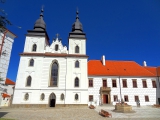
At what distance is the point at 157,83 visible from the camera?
26.4m

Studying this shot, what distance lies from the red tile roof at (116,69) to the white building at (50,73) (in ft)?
14.8

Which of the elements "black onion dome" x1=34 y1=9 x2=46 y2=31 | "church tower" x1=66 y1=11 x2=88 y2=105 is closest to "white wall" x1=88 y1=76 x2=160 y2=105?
"church tower" x1=66 y1=11 x2=88 y2=105

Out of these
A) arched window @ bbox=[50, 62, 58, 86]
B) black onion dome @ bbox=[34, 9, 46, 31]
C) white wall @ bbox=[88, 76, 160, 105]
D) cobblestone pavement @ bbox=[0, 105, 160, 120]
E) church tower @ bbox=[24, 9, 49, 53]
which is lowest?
cobblestone pavement @ bbox=[0, 105, 160, 120]

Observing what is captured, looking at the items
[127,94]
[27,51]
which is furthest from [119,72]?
[27,51]

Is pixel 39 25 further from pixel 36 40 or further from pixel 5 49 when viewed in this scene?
pixel 5 49

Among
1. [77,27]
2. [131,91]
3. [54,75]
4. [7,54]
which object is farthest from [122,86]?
[7,54]

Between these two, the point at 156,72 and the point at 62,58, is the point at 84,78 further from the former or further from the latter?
the point at 156,72

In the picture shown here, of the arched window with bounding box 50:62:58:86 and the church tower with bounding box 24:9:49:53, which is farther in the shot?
the church tower with bounding box 24:9:49:53

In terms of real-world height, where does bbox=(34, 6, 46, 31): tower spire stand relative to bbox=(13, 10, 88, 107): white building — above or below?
above

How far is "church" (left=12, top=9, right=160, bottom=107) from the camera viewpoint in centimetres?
2169

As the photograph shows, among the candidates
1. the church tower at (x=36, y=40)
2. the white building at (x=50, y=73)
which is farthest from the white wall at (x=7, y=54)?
the church tower at (x=36, y=40)

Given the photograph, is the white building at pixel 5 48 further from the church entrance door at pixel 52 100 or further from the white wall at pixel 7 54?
the church entrance door at pixel 52 100

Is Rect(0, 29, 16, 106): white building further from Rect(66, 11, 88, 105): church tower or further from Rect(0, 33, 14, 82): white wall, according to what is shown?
Rect(66, 11, 88, 105): church tower

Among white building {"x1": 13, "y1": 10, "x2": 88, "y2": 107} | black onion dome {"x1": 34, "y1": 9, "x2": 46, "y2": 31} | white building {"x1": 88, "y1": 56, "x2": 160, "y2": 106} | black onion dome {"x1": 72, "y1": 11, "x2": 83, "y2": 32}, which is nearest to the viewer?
white building {"x1": 13, "y1": 10, "x2": 88, "y2": 107}
